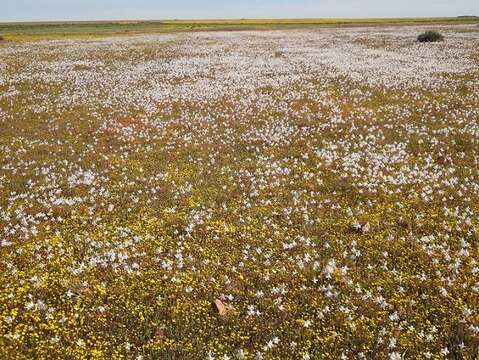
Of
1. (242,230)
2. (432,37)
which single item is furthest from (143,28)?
(242,230)

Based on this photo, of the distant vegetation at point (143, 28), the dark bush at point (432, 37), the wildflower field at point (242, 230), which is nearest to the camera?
the wildflower field at point (242, 230)

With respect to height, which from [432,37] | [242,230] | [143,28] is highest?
[143,28]

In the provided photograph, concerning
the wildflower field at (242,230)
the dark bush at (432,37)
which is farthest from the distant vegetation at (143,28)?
the wildflower field at (242,230)

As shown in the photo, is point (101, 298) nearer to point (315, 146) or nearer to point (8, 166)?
point (8, 166)

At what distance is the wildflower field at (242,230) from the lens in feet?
24.3

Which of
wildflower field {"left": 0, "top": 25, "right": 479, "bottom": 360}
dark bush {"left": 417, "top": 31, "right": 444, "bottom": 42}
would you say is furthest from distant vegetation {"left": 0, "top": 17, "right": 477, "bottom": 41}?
wildflower field {"left": 0, "top": 25, "right": 479, "bottom": 360}

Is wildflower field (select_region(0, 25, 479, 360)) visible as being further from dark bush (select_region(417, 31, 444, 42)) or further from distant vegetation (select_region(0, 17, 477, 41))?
distant vegetation (select_region(0, 17, 477, 41))

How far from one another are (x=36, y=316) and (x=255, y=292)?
166 inches

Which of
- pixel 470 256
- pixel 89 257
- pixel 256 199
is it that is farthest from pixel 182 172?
pixel 470 256

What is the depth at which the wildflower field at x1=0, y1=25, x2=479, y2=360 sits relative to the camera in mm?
7418

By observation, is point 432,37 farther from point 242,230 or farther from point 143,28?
point 143,28

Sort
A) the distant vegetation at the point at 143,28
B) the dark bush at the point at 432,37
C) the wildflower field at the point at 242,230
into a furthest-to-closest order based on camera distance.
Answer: the distant vegetation at the point at 143,28 < the dark bush at the point at 432,37 < the wildflower field at the point at 242,230

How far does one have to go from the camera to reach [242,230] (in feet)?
35.6

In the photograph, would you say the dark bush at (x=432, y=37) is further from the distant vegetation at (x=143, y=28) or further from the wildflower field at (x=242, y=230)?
the distant vegetation at (x=143, y=28)
